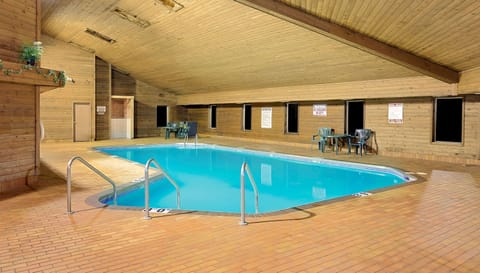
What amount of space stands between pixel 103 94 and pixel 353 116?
34.3 feet

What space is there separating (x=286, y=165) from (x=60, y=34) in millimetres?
9753

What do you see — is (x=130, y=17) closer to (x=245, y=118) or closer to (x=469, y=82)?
(x=245, y=118)

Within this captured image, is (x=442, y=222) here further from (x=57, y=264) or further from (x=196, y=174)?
(x=196, y=174)

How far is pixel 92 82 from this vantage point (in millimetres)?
15133

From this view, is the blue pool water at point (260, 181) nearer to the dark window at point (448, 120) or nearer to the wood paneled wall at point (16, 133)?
the wood paneled wall at point (16, 133)

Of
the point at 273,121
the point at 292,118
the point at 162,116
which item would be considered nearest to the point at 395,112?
the point at 292,118

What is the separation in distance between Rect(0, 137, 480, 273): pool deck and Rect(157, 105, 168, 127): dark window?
43.0 ft

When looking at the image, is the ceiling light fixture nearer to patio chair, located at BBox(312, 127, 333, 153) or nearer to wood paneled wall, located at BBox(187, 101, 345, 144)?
patio chair, located at BBox(312, 127, 333, 153)

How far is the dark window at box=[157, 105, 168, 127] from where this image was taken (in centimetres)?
1825

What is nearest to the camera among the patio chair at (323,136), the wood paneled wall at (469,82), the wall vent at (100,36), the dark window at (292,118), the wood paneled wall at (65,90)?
the wood paneled wall at (469,82)

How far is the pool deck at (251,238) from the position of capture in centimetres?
286

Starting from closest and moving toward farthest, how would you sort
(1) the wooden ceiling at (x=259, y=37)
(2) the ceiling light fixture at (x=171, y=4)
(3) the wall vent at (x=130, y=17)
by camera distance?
(1) the wooden ceiling at (x=259, y=37) < (2) the ceiling light fixture at (x=171, y=4) < (3) the wall vent at (x=130, y=17)

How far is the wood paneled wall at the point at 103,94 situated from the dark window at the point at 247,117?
19.5 feet

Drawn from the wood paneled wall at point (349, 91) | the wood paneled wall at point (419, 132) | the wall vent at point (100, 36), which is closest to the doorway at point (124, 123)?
the wall vent at point (100, 36)
